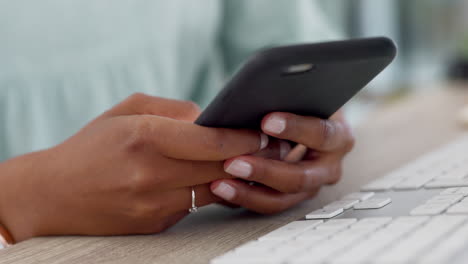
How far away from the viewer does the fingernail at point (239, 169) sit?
22.9 inches

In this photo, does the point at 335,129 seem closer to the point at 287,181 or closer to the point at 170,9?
the point at 287,181

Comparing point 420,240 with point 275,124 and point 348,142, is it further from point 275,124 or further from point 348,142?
Result: point 348,142

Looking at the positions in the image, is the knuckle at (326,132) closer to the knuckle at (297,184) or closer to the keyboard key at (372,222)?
the knuckle at (297,184)

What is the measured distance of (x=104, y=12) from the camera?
1094 mm

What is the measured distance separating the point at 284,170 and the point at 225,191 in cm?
6

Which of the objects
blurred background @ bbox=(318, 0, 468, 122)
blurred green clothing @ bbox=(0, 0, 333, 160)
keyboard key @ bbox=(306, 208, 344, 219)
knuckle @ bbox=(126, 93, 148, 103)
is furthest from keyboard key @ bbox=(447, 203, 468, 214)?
blurred background @ bbox=(318, 0, 468, 122)

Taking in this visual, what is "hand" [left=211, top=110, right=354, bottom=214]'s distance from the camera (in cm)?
58

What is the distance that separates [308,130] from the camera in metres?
0.61

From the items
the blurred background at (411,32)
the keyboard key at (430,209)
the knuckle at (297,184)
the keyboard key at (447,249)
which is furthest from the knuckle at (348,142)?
the blurred background at (411,32)

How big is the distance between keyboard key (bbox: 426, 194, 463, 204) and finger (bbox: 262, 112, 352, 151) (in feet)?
0.44

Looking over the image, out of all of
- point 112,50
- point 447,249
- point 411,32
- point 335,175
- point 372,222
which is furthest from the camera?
point 411,32

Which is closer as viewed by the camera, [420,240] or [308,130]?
[420,240]

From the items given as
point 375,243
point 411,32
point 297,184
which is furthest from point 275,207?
point 411,32

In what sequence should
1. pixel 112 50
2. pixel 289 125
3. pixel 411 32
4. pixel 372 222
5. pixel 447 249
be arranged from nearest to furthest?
→ pixel 447 249, pixel 372 222, pixel 289 125, pixel 112 50, pixel 411 32
